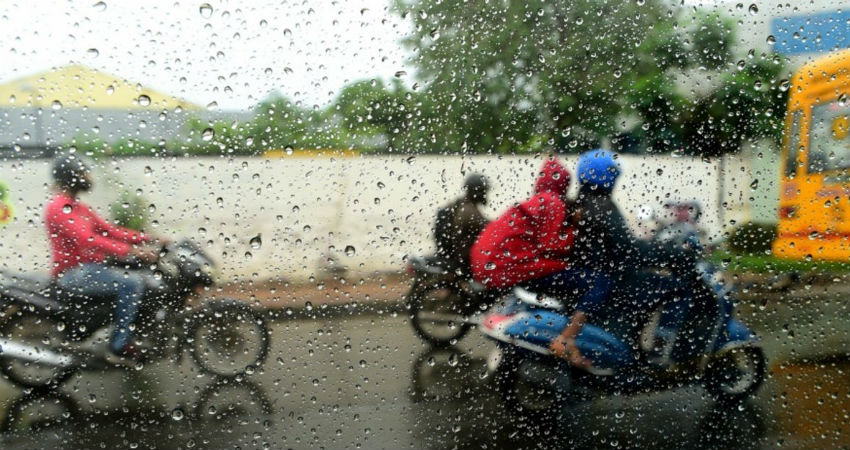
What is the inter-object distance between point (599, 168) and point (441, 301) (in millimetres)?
512

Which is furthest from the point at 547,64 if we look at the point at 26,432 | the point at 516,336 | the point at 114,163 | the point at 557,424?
the point at 26,432

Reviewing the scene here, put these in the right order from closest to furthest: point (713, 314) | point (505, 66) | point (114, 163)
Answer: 1. point (114, 163)
2. point (505, 66)
3. point (713, 314)

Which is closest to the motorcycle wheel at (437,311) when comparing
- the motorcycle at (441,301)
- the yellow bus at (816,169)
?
the motorcycle at (441,301)

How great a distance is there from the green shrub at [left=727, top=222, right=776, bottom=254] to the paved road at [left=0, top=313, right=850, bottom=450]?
0.44m

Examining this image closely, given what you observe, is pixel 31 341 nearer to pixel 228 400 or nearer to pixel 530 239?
pixel 228 400

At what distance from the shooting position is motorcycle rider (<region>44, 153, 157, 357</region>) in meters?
1.37

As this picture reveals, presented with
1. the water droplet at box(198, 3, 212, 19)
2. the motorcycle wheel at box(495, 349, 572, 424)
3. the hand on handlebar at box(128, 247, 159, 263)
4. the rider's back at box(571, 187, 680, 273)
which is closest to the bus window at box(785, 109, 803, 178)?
the rider's back at box(571, 187, 680, 273)

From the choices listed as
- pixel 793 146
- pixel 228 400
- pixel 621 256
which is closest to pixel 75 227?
pixel 228 400

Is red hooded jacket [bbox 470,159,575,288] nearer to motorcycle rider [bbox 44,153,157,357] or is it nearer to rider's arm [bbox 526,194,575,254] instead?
rider's arm [bbox 526,194,575,254]

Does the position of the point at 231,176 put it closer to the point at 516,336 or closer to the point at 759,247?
the point at 516,336

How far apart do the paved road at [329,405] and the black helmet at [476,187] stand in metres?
0.33

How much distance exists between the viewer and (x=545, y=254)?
1.61 meters

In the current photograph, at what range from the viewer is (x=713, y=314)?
5.67 feet

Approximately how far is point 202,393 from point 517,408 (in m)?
0.75
